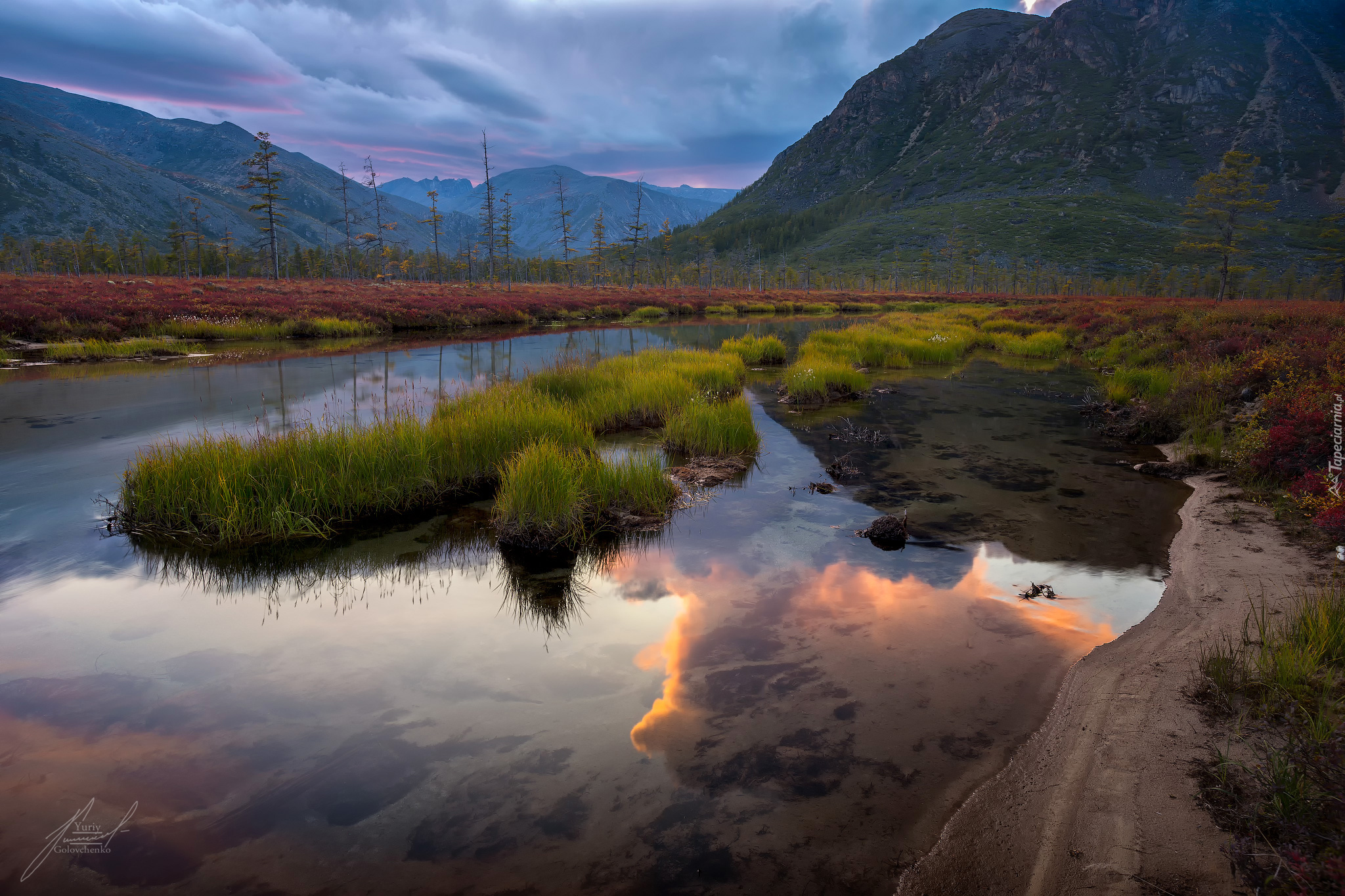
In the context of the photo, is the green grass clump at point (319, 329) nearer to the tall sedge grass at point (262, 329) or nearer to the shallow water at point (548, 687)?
the tall sedge grass at point (262, 329)

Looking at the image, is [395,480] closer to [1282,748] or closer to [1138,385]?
[1282,748]

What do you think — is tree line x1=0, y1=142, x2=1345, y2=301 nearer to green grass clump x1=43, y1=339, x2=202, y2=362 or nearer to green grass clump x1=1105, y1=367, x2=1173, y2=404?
green grass clump x1=43, y1=339, x2=202, y2=362

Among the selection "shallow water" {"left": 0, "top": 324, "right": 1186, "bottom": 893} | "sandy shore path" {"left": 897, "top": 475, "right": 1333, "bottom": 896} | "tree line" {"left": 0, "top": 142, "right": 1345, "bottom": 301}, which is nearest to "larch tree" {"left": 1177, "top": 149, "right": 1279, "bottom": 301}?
"tree line" {"left": 0, "top": 142, "right": 1345, "bottom": 301}

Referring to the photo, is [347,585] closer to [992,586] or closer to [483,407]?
[483,407]

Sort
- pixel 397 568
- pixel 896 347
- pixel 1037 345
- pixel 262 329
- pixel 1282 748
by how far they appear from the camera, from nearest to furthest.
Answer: pixel 1282 748, pixel 397 568, pixel 896 347, pixel 1037 345, pixel 262 329

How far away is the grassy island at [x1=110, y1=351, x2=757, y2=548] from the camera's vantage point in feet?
26.3

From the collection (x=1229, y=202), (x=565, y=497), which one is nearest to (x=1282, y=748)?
(x=565, y=497)

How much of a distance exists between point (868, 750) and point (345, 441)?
8182 mm

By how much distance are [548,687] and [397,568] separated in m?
3.33

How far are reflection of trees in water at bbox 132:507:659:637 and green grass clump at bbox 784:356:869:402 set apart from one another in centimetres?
1093

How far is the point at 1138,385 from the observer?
56.7ft

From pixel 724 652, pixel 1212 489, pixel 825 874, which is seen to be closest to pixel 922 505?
pixel 1212 489

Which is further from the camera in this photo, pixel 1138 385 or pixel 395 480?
pixel 1138 385
